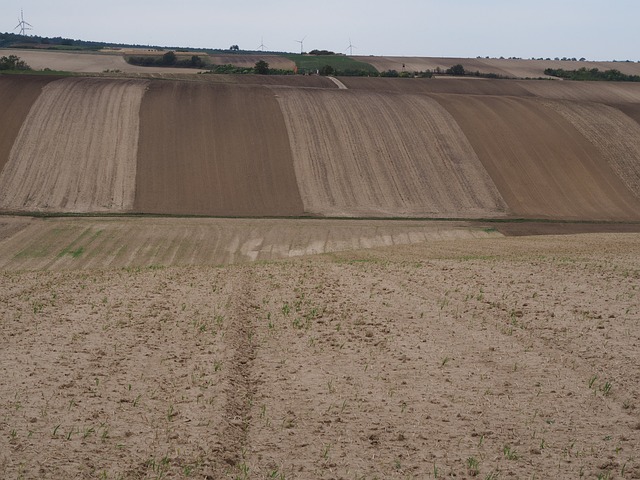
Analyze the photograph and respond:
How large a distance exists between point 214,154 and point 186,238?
639 inches

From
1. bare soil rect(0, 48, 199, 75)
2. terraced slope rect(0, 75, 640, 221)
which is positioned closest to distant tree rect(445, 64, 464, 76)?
bare soil rect(0, 48, 199, 75)

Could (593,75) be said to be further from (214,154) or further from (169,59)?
(214,154)

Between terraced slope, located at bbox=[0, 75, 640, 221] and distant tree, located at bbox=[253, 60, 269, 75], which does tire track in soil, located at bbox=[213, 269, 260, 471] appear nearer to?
terraced slope, located at bbox=[0, 75, 640, 221]

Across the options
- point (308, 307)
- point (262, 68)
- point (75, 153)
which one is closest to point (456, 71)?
point (262, 68)

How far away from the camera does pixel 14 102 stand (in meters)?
56.7

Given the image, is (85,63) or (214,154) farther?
(85,63)

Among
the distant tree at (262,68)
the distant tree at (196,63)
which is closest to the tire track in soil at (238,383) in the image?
the distant tree at (262,68)

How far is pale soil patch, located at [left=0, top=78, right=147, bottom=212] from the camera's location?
4391 cm

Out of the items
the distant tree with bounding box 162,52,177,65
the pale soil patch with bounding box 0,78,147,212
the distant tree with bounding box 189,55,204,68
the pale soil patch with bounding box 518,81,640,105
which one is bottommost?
the pale soil patch with bounding box 0,78,147,212

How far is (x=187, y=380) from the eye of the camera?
533 inches

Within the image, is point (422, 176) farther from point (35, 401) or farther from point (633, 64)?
point (633, 64)

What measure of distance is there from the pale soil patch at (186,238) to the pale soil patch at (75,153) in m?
4.17

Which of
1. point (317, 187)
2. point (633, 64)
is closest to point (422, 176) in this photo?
point (317, 187)

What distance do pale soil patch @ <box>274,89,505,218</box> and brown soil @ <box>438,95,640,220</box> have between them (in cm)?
139
